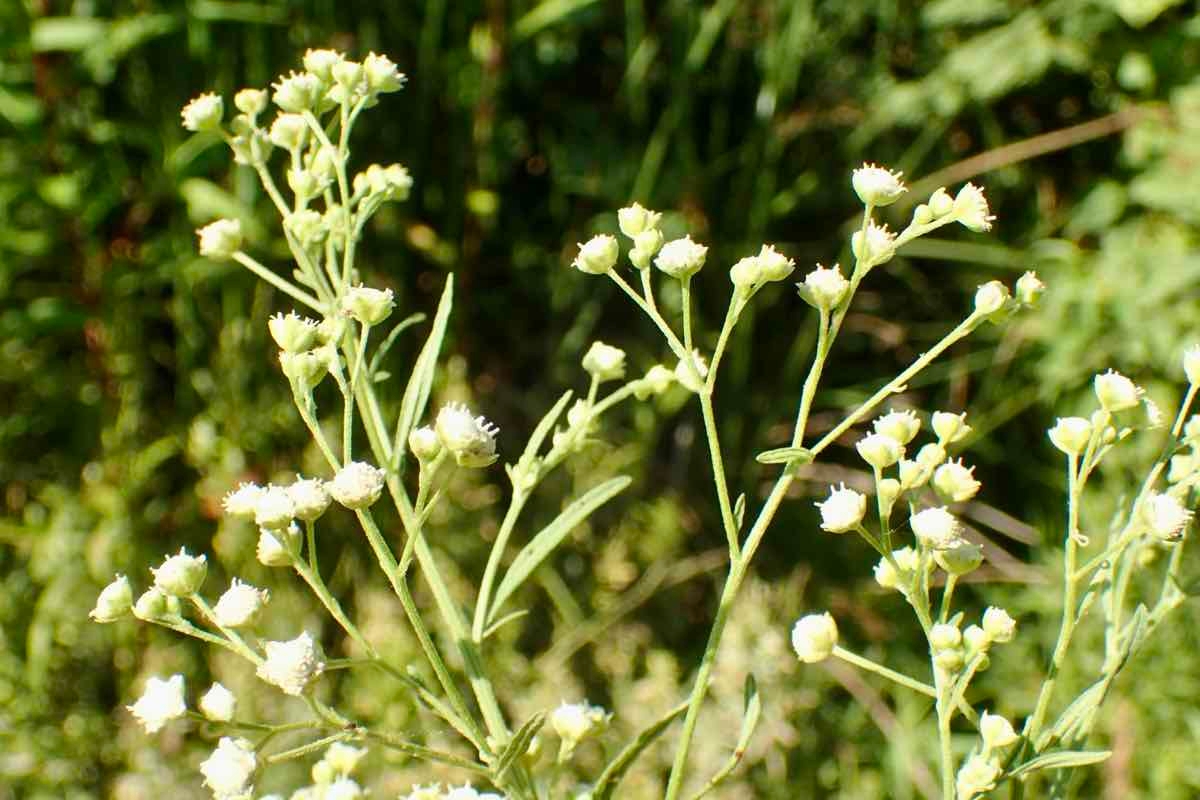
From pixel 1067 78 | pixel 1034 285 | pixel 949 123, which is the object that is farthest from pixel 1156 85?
pixel 1034 285

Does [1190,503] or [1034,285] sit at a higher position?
[1034,285]

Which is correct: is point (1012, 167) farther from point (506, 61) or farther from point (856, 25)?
point (506, 61)

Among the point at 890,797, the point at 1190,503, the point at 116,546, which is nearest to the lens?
the point at 1190,503

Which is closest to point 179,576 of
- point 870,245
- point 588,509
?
point 588,509

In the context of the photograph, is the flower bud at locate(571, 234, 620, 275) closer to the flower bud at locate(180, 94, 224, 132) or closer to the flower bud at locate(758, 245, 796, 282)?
the flower bud at locate(758, 245, 796, 282)

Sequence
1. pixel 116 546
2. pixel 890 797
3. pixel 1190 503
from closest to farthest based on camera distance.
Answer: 1. pixel 1190 503
2. pixel 116 546
3. pixel 890 797

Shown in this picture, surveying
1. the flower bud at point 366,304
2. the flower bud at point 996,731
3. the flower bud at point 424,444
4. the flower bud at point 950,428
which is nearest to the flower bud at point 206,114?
the flower bud at point 366,304

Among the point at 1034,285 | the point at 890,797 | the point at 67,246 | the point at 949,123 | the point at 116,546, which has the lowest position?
the point at 890,797
